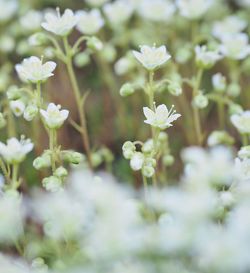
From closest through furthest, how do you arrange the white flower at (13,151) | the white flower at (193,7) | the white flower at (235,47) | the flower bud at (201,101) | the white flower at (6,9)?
the white flower at (13,151) → the flower bud at (201,101) → the white flower at (235,47) → the white flower at (193,7) → the white flower at (6,9)

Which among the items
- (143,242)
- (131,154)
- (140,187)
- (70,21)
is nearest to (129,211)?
(143,242)

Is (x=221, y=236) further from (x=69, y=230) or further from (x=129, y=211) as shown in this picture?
(x=69, y=230)

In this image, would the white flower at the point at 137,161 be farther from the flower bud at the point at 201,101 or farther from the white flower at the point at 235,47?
the white flower at the point at 235,47

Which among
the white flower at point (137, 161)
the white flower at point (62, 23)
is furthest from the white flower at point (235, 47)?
the white flower at point (137, 161)

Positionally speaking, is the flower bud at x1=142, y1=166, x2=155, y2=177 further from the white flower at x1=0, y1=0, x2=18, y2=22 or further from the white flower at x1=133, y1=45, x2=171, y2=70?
the white flower at x1=0, y1=0, x2=18, y2=22

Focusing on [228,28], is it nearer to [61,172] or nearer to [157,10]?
[157,10]

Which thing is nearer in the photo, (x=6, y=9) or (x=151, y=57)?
(x=151, y=57)

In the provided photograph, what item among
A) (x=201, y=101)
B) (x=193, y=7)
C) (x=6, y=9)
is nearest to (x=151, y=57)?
(x=201, y=101)

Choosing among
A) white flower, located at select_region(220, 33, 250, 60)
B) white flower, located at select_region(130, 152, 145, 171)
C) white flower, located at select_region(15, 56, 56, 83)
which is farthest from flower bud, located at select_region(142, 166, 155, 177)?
white flower, located at select_region(220, 33, 250, 60)
